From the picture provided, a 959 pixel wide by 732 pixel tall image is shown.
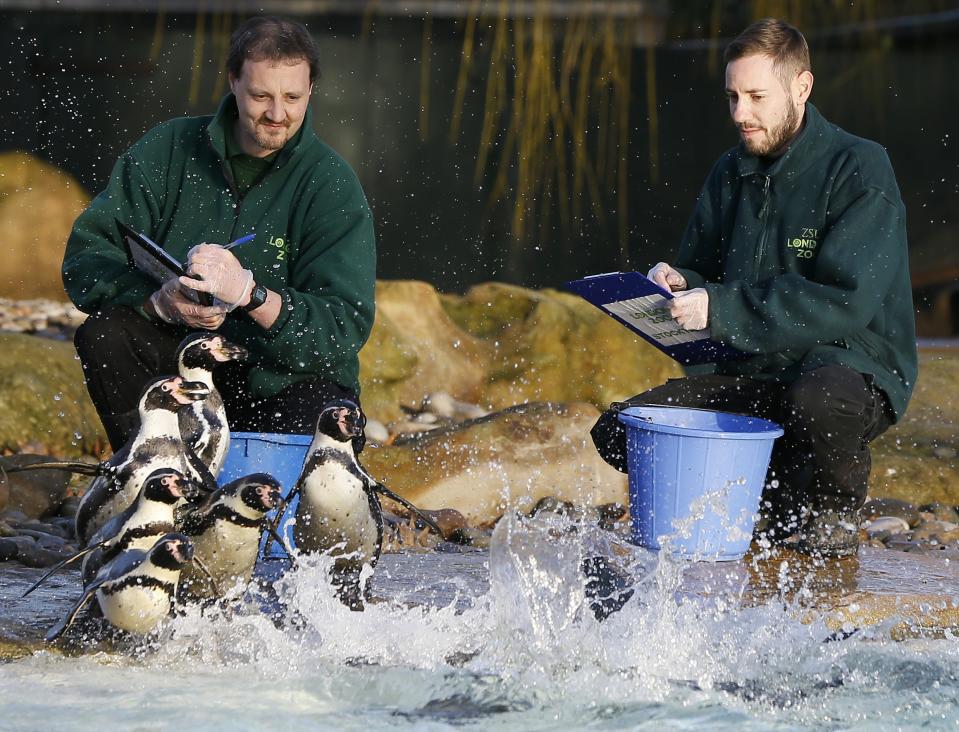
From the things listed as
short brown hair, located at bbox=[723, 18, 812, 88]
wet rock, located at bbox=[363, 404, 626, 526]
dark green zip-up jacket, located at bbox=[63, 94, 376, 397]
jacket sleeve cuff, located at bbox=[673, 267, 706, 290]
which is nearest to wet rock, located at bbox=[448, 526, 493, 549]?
wet rock, located at bbox=[363, 404, 626, 526]

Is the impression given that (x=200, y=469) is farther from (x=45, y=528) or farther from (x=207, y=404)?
(x=45, y=528)

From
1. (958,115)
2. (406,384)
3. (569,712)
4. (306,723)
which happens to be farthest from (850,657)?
(958,115)

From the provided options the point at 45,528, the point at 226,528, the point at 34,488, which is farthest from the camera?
the point at 34,488

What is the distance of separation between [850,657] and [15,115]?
6.49 metres

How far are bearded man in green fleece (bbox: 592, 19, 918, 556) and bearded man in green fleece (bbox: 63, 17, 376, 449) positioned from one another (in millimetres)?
1045

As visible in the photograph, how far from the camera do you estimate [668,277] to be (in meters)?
4.56

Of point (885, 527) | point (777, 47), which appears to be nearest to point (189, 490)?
point (777, 47)

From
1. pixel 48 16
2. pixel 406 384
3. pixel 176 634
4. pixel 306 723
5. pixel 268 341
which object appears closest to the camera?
pixel 306 723

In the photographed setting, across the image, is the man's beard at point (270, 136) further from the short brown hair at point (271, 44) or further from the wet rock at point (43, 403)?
the wet rock at point (43, 403)

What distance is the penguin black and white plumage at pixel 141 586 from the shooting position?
3.35 m

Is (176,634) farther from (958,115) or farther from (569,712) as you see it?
(958,115)

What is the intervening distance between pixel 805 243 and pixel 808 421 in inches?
25.2

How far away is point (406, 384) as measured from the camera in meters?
7.52

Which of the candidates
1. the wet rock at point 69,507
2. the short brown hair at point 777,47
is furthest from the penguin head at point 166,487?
the short brown hair at point 777,47
